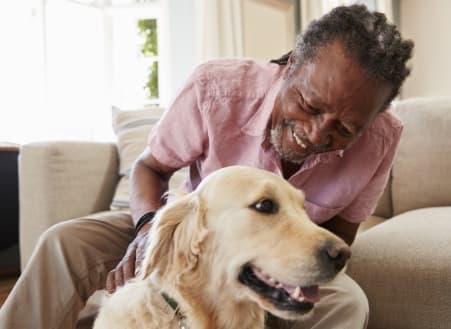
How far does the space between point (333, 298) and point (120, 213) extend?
2.21 feet

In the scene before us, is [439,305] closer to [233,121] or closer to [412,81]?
[233,121]

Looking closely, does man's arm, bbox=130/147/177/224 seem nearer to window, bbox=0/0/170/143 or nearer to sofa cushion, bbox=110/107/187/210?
sofa cushion, bbox=110/107/187/210

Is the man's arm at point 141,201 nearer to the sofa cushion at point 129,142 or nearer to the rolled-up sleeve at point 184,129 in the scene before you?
the rolled-up sleeve at point 184,129

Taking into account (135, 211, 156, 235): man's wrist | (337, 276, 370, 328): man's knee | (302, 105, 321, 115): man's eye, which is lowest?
(337, 276, 370, 328): man's knee

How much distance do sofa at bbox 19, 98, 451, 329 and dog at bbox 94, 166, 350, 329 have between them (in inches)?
17.3

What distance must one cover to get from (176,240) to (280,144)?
0.38 m

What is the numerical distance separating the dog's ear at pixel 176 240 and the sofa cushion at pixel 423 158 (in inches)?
48.8

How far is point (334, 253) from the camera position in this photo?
91 centimetres

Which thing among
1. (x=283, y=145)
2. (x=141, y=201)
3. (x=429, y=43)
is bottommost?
(x=141, y=201)

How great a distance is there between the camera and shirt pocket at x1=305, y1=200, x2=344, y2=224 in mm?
1337

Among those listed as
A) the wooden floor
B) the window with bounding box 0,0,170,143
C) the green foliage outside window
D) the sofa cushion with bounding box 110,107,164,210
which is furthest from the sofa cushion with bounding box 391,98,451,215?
the green foliage outside window

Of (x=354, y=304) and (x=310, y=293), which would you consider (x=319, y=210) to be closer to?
(x=354, y=304)

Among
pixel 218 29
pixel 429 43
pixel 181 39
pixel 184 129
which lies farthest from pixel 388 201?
pixel 429 43

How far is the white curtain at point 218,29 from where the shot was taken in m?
3.03
